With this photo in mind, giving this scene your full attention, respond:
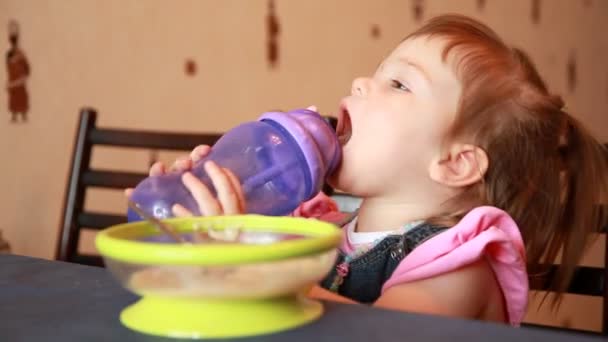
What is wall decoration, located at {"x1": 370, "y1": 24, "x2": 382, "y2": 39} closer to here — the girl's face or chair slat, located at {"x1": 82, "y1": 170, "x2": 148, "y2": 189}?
chair slat, located at {"x1": 82, "y1": 170, "x2": 148, "y2": 189}

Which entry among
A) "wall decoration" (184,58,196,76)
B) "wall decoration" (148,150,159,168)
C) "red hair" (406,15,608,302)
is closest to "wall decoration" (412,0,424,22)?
"wall decoration" (184,58,196,76)

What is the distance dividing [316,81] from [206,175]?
1.30 meters

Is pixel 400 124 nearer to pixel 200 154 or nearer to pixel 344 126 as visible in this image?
pixel 344 126

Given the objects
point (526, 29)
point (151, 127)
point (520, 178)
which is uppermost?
point (526, 29)

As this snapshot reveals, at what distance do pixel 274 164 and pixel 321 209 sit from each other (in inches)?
13.6

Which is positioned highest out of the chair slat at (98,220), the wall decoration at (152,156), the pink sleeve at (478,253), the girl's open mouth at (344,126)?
the girl's open mouth at (344,126)

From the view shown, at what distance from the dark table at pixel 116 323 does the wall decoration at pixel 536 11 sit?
1.76 meters

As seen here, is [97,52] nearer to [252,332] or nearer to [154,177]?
[154,177]

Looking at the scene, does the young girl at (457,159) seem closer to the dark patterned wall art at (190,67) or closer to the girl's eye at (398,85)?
the girl's eye at (398,85)

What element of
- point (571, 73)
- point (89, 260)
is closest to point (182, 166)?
point (89, 260)

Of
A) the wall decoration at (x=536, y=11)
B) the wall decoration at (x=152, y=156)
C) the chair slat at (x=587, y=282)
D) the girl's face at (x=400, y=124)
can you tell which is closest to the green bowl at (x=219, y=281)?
the girl's face at (x=400, y=124)

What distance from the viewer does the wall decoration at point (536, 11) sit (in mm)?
2035

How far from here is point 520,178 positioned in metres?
0.92

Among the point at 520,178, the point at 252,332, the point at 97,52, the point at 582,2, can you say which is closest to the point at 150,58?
the point at 97,52
